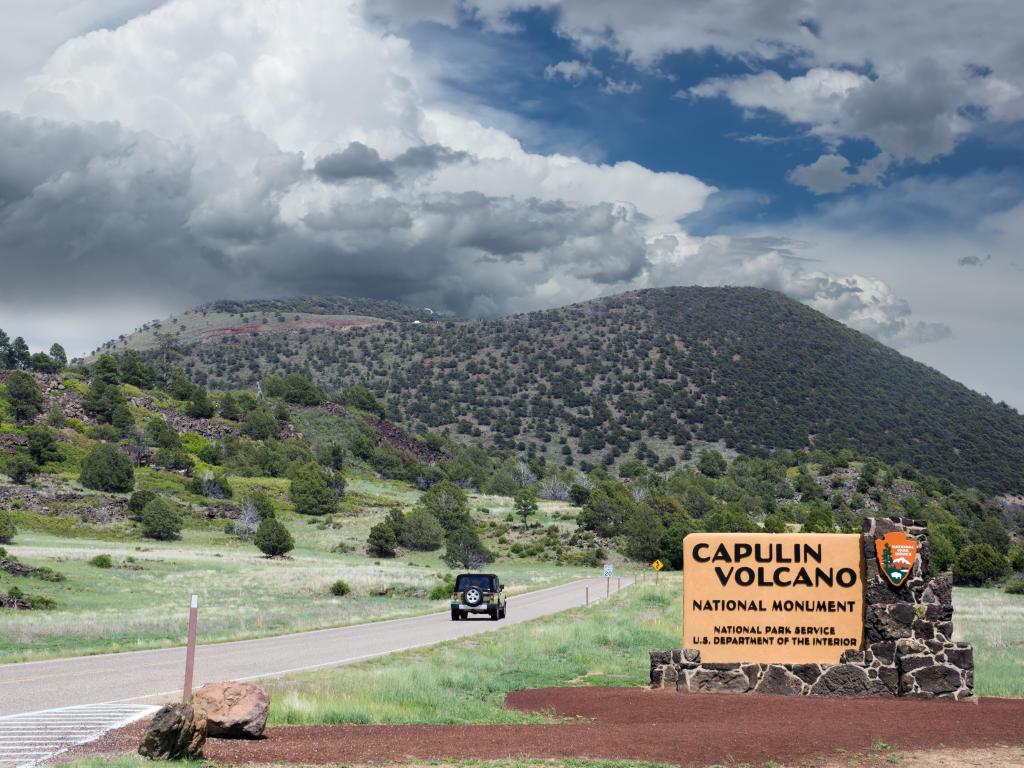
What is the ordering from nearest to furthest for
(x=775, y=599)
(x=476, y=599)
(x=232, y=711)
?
1. (x=232, y=711)
2. (x=775, y=599)
3. (x=476, y=599)

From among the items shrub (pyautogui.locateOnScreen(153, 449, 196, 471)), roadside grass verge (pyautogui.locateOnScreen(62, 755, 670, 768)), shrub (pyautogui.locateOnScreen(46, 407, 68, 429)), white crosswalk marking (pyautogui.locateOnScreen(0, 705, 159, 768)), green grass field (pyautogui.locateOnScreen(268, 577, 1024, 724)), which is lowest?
green grass field (pyautogui.locateOnScreen(268, 577, 1024, 724))

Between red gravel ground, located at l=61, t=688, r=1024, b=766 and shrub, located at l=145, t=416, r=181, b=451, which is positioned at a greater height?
shrub, located at l=145, t=416, r=181, b=451

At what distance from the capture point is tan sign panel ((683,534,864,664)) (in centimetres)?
1769

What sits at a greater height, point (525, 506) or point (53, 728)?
point (525, 506)

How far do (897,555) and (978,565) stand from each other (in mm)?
53549

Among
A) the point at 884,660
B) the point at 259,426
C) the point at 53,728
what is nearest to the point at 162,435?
the point at 259,426

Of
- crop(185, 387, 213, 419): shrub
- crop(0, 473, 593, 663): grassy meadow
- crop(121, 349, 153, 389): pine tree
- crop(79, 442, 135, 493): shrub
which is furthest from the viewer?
crop(121, 349, 153, 389): pine tree

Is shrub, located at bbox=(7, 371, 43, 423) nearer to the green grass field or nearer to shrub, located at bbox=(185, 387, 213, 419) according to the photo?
shrub, located at bbox=(185, 387, 213, 419)

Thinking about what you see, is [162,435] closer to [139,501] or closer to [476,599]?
[139,501]

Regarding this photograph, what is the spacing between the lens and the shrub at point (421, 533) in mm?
76312

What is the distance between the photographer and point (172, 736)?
10219mm

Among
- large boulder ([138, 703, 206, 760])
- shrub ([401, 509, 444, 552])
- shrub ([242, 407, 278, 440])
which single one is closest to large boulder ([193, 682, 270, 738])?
large boulder ([138, 703, 206, 760])

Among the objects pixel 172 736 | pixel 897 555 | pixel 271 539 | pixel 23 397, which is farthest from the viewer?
pixel 23 397

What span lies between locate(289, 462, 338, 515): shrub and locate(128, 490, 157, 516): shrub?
15.2 meters
